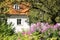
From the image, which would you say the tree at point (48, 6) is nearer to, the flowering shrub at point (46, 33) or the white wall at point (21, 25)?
the white wall at point (21, 25)

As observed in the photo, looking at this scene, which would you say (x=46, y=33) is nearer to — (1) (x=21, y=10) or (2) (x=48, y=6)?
(2) (x=48, y=6)

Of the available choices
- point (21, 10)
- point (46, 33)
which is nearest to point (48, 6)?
point (21, 10)

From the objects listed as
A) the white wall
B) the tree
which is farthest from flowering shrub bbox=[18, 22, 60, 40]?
the white wall

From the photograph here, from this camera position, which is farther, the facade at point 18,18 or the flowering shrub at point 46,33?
the facade at point 18,18

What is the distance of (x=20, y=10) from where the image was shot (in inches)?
1194

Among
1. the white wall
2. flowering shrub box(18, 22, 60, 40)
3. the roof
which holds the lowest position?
the white wall

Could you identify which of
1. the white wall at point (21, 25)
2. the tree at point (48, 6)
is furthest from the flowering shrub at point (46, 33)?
the white wall at point (21, 25)

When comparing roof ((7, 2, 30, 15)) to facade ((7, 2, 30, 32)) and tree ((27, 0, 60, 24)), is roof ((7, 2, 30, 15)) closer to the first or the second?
facade ((7, 2, 30, 32))

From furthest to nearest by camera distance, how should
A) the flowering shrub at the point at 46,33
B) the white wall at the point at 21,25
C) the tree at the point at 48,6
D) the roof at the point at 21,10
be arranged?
the roof at the point at 21,10, the white wall at the point at 21,25, the tree at the point at 48,6, the flowering shrub at the point at 46,33

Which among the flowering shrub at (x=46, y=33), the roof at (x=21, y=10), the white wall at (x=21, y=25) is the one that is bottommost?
the white wall at (x=21, y=25)

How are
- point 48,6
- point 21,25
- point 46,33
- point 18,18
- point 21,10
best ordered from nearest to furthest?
1. point 46,33
2. point 48,6
3. point 18,18
4. point 21,25
5. point 21,10

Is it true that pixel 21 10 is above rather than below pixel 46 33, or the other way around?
above

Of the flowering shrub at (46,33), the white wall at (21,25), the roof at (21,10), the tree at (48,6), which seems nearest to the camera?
the flowering shrub at (46,33)

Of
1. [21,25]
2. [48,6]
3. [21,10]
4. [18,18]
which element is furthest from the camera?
[21,10]
